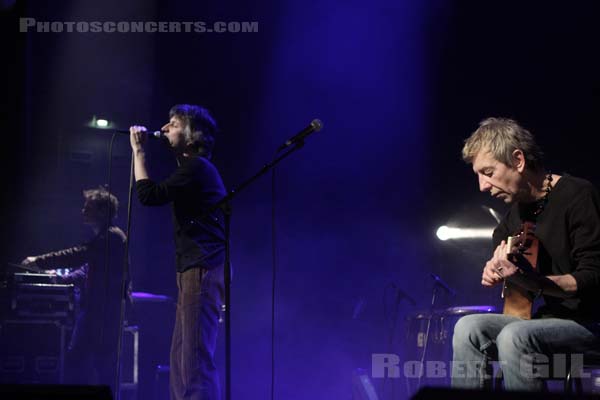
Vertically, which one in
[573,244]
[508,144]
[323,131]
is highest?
[323,131]

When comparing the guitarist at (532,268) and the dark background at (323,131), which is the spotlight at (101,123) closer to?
the dark background at (323,131)

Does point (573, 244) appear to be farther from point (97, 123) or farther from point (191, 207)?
point (97, 123)

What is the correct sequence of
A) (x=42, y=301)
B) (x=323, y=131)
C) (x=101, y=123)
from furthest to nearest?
(x=101, y=123) → (x=323, y=131) → (x=42, y=301)

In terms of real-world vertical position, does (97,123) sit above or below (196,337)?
above

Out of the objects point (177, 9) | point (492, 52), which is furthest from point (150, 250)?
point (492, 52)

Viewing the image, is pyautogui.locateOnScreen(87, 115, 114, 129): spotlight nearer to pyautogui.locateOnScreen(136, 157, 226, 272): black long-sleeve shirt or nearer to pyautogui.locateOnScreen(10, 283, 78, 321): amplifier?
pyautogui.locateOnScreen(10, 283, 78, 321): amplifier

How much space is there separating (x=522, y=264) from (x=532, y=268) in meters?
0.05

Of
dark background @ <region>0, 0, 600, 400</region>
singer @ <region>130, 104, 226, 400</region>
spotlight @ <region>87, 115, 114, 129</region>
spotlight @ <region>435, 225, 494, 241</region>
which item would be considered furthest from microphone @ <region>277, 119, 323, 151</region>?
spotlight @ <region>87, 115, 114, 129</region>

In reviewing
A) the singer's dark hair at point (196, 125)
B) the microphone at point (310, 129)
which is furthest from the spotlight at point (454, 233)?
the microphone at point (310, 129)

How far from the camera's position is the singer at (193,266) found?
11.9 ft

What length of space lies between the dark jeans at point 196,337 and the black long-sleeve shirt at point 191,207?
82 millimetres

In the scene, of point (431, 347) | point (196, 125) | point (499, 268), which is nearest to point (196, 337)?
point (196, 125)

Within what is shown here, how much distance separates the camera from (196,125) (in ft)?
13.4

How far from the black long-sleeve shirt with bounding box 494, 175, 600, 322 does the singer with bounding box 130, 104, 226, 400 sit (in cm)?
175
